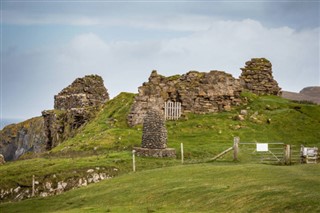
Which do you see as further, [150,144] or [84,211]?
[150,144]

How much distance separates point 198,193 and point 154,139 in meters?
24.6

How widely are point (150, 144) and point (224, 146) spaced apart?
9257 mm

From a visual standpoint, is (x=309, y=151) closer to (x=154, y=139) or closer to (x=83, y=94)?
(x=154, y=139)

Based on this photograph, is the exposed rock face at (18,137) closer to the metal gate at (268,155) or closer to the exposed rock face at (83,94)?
the exposed rock face at (83,94)

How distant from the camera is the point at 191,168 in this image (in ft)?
133

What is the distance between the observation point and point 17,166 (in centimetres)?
4922

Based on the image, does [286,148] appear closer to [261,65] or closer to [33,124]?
[261,65]

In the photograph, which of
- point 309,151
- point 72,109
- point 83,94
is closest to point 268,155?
point 309,151

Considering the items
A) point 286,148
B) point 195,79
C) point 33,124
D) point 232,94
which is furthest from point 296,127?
point 33,124

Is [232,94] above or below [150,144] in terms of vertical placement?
above

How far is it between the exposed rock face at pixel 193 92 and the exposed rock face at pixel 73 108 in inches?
627

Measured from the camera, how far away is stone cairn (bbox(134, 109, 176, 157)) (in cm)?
5319

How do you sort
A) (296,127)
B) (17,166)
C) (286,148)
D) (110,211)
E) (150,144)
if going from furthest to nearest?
(296,127) → (150,144) → (17,166) → (286,148) → (110,211)

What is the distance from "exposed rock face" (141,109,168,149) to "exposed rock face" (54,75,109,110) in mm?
42477
